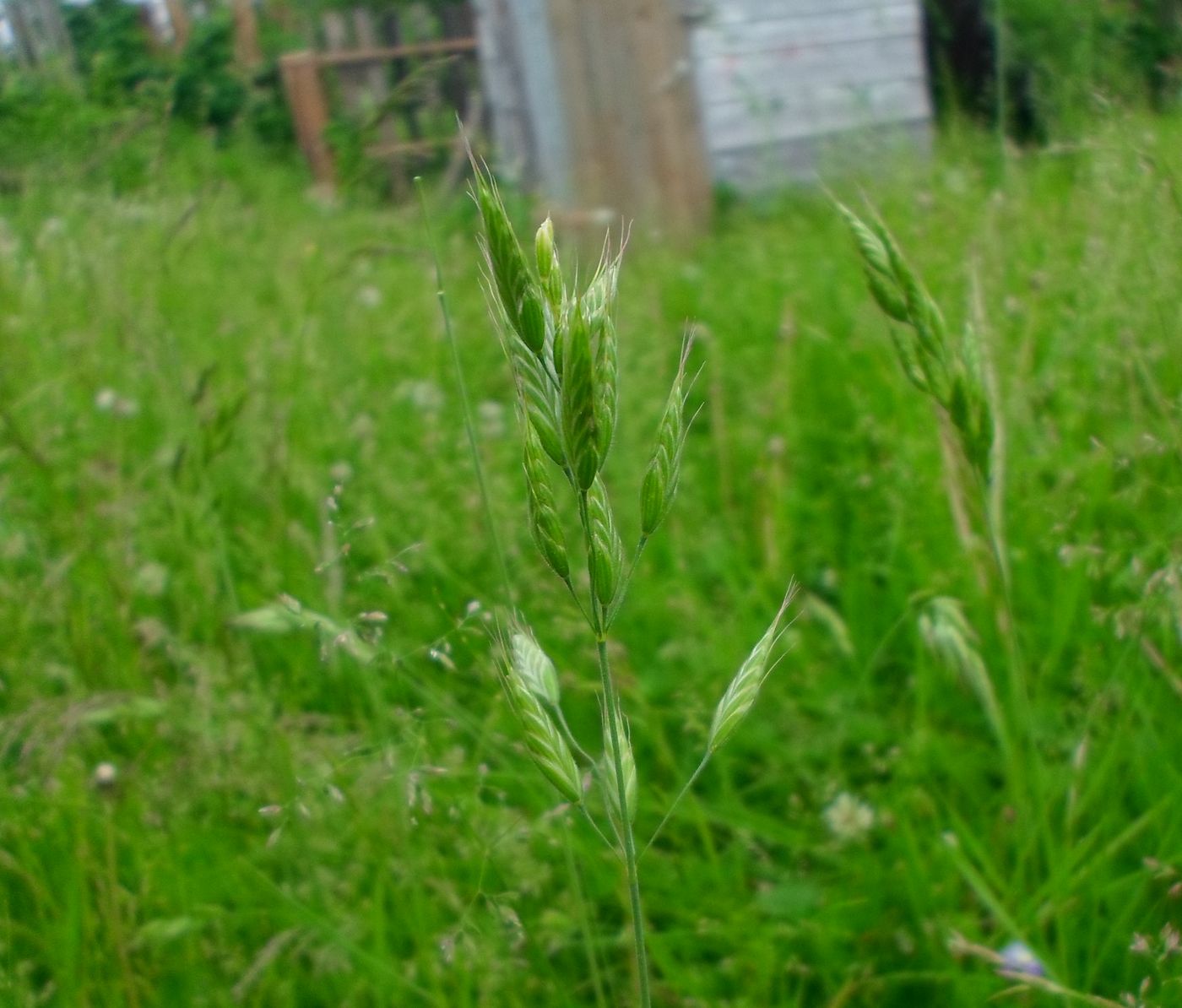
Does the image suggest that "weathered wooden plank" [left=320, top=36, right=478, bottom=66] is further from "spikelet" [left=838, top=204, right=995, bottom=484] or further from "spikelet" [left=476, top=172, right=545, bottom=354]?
"spikelet" [left=476, top=172, right=545, bottom=354]

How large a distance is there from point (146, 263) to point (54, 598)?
1.66 meters

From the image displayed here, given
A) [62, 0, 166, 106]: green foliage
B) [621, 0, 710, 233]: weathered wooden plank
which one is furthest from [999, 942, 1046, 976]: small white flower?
[621, 0, 710, 233]: weathered wooden plank

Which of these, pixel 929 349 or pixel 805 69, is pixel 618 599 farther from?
pixel 805 69

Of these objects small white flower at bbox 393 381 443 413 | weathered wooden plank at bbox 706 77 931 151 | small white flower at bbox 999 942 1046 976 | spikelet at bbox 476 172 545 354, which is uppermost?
spikelet at bbox 476 172 545 354

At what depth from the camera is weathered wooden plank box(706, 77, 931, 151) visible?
656 centimetres

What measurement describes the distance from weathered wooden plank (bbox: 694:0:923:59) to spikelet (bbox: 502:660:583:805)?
20.5ft

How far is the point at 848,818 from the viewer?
130 cm

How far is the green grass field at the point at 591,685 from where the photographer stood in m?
1.11

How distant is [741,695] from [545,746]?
0.42ft

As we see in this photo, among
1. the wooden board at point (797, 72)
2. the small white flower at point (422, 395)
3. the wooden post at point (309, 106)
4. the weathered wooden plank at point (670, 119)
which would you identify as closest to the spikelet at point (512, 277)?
the small white flower at point (422, 395)

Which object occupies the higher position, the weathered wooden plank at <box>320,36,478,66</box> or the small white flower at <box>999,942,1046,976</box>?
the weathered wooden plank at <box>320,36,478,66</box>

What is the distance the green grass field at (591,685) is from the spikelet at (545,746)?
16 centimetres

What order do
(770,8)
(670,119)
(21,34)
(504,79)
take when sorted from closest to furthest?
(21,34) < (670,119) < (504,79) < (770,8)

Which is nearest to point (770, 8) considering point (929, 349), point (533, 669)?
point (929, 349)
